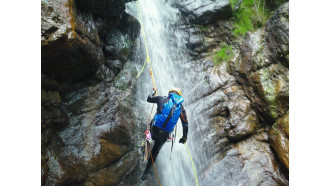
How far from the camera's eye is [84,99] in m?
5.68

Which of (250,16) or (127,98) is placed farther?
(250,16)

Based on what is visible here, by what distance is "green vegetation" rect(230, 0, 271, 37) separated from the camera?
933 cm

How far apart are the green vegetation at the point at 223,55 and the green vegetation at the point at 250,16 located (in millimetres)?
910

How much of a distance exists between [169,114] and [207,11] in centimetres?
678

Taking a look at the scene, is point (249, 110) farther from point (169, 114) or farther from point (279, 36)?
point (169, 114)

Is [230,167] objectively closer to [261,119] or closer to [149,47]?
[261,119]

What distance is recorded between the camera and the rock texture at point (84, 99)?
4.39 meters

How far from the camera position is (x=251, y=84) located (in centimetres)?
766

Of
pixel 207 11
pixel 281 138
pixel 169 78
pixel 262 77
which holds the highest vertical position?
pixel 207 11

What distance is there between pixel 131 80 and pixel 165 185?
403 centimetres

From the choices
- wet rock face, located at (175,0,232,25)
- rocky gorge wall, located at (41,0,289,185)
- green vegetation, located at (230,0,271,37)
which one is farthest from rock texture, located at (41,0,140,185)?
green vegetation, located at (230,0,271,37)

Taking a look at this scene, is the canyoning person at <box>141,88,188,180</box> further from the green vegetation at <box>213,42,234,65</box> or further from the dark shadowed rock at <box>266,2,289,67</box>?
the dark shadowed rock at <box>266,2,289,67</box>

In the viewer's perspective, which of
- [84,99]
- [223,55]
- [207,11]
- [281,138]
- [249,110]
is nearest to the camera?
[84,99]

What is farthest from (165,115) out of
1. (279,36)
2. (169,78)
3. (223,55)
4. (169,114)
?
(279,36)
